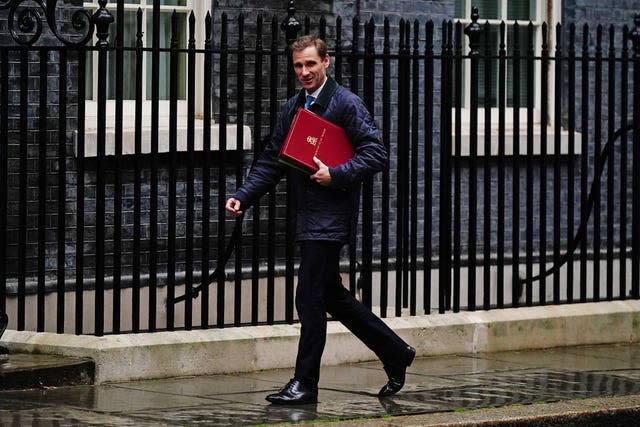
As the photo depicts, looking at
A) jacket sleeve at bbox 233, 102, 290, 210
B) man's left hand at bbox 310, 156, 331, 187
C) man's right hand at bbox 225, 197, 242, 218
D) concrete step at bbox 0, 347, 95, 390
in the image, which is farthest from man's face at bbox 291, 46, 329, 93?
concrete step at bbox 0, 347, 95, 390

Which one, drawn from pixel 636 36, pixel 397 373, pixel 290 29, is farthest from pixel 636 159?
pixel 397 373

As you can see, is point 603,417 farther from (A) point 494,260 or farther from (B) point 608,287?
(A) point 494,260

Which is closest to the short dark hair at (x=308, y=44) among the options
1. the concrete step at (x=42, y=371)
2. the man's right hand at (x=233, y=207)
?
the man's right hand at (x=233, y=207)

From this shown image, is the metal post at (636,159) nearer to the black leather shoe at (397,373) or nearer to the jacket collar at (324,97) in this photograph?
the black leather shoe at (397,373)

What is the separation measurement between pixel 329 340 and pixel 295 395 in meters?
1.61

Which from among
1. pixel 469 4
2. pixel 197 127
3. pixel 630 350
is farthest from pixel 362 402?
pixel 469 4

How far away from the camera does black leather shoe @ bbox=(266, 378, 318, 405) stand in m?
8.40

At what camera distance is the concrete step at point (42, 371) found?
877 cm

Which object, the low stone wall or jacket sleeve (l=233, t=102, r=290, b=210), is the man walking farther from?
the low stone wall

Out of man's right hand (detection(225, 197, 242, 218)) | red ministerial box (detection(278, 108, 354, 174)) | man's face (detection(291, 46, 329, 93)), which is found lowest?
man's right hand (detection(225, 197, 242, 218))

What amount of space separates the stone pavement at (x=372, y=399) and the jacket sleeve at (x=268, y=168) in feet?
3.45

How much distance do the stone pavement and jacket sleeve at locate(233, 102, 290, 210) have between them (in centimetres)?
105

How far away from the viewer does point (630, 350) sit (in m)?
11.0

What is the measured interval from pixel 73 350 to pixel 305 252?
4.99 ft
